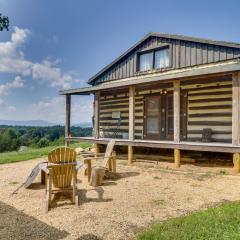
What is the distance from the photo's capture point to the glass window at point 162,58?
14.4 m

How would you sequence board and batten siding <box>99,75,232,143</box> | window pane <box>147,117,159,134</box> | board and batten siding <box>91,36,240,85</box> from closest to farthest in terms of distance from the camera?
board and batten siding <box>99,75,232,143</box> < board and batten siding <box>91,36,240,85</box> < window pane <box>147,117,159,134</box>

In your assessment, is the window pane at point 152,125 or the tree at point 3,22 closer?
the tree at point 3,22

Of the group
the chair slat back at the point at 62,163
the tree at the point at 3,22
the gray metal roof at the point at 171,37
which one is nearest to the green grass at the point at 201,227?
the chair slat back at the point at 62,163

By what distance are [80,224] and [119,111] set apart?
1168cm

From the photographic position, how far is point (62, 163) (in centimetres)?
620

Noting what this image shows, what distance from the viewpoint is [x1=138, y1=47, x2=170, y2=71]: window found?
14484 millimetres

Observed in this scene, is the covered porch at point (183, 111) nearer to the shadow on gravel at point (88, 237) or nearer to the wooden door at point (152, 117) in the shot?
the wooden door at point (152, 117)

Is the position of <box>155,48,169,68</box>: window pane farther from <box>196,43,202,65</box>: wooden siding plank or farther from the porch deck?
the porch deck

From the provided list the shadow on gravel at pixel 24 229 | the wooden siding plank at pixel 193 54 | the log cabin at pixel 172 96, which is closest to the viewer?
the shadow on gravel at pixel 24 229

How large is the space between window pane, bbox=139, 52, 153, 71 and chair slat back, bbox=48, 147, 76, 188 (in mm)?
9864

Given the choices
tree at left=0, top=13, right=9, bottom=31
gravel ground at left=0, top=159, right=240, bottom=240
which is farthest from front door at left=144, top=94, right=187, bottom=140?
tree at left=0, top=13, right=9, bottom=31

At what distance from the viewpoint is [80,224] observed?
4852 millimetres

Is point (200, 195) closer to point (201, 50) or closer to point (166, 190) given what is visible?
point (166, 190)

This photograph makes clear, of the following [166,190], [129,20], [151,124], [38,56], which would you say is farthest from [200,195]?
[38,56]
